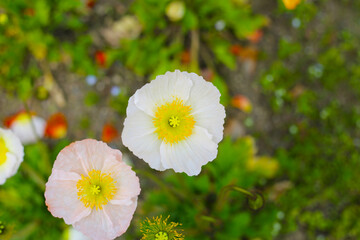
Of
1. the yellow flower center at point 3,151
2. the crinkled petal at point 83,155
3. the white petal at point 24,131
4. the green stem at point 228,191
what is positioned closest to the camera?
the crinkled petal at point 83,155

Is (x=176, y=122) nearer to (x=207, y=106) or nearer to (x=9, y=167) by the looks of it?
(x=207, y=106)

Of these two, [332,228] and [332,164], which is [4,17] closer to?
[332,164]

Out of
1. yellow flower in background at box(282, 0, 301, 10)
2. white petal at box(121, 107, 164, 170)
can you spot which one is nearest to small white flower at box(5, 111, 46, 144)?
white petal at box(121, 107, 164, 170)

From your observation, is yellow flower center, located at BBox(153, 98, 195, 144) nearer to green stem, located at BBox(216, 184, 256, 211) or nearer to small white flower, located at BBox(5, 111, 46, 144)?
green stem, located at BBox(216, 184, 256, 211)

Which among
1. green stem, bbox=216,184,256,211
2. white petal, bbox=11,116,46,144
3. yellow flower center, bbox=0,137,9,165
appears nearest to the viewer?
green stem, bbox=216,184,256,211

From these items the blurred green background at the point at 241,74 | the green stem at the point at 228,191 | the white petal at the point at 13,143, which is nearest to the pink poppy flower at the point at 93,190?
the white petal at the point at 13,143

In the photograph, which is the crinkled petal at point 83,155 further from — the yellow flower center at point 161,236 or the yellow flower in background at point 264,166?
the yellow flower in background at point 264,166

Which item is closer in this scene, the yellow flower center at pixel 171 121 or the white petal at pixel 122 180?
the white petal at pixel 122 180

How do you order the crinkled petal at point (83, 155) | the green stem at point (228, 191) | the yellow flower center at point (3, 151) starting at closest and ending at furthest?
the crinkled petal at point (83, 155) < the green stem at point (228, 191) < the yellow flower center at point (3, 151)
